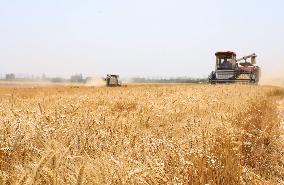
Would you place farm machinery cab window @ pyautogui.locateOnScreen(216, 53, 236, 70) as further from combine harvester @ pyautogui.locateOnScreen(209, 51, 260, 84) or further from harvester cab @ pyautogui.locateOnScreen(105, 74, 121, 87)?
harvester cab @ pyautogui.locateOnScreen(105, 74, 121, 87)

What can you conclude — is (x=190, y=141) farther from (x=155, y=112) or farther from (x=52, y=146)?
(x=155, y=112)

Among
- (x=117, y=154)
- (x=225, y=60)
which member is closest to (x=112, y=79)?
(x=225, y=60)

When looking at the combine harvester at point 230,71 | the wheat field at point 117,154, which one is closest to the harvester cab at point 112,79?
the combine harvester at point 230,71

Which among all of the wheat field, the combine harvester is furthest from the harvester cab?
the wheat field

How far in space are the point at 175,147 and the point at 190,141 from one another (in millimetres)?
155

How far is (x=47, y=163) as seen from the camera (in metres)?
2.69

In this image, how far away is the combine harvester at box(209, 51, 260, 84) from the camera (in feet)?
131

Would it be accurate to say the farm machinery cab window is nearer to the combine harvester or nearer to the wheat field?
the combine harvester

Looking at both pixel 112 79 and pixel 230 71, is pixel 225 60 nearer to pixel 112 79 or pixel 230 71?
pixel 230 71

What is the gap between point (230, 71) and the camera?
39906 millimetres

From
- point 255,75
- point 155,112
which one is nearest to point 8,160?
point 155,112

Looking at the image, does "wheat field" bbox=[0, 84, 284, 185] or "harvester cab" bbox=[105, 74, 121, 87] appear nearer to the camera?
"wheat field" bbox=[0, 84, 284, 185]

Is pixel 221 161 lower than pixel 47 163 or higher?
lower

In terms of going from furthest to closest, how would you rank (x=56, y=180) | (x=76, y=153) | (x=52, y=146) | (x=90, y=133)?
(x=90, y=133), (x=76, y=153), (x=52, y=146), (x=56, y=180)
